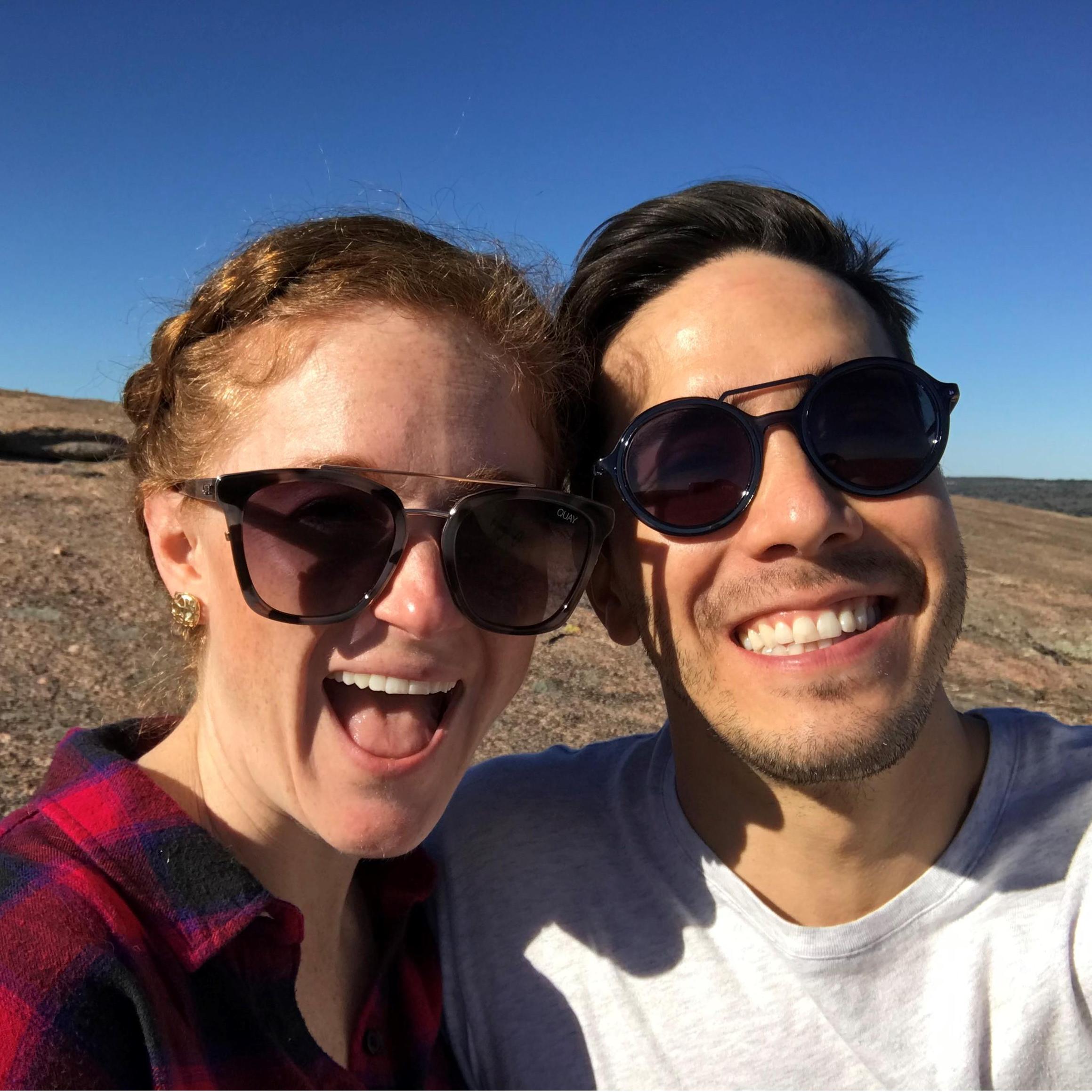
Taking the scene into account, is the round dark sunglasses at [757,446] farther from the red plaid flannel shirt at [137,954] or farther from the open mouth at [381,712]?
the red plaid flannel shirt at [137,954]

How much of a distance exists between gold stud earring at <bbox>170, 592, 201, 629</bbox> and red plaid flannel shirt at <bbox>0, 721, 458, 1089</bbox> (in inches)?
9.2

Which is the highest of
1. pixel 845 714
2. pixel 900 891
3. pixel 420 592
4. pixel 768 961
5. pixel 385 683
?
pixel 420 592

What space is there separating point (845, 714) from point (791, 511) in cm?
42

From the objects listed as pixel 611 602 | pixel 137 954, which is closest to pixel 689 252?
pixel 611 602

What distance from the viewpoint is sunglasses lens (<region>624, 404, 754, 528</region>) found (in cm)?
181

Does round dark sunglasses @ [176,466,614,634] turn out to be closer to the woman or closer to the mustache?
the woman

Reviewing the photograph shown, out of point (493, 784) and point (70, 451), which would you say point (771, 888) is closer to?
point (493, 784)

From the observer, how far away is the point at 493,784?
6.94ft

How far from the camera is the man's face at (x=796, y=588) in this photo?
5.74 ft

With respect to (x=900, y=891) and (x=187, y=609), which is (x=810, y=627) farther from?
(x=187, y=609)

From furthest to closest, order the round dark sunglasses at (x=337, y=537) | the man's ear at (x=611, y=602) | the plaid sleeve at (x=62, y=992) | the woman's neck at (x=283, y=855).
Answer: the man's ear at (x=611, y=602) → the woman's neck at (x=283, y=855) → the round dark sunglasses at (x=337, y=537) → the plaid sleeve at (x=62, y=992)

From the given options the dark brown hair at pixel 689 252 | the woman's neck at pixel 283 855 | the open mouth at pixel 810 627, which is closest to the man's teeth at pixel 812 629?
the open mouth at pixel 810 627

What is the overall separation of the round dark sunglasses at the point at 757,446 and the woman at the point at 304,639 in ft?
0.73

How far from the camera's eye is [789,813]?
186cm
